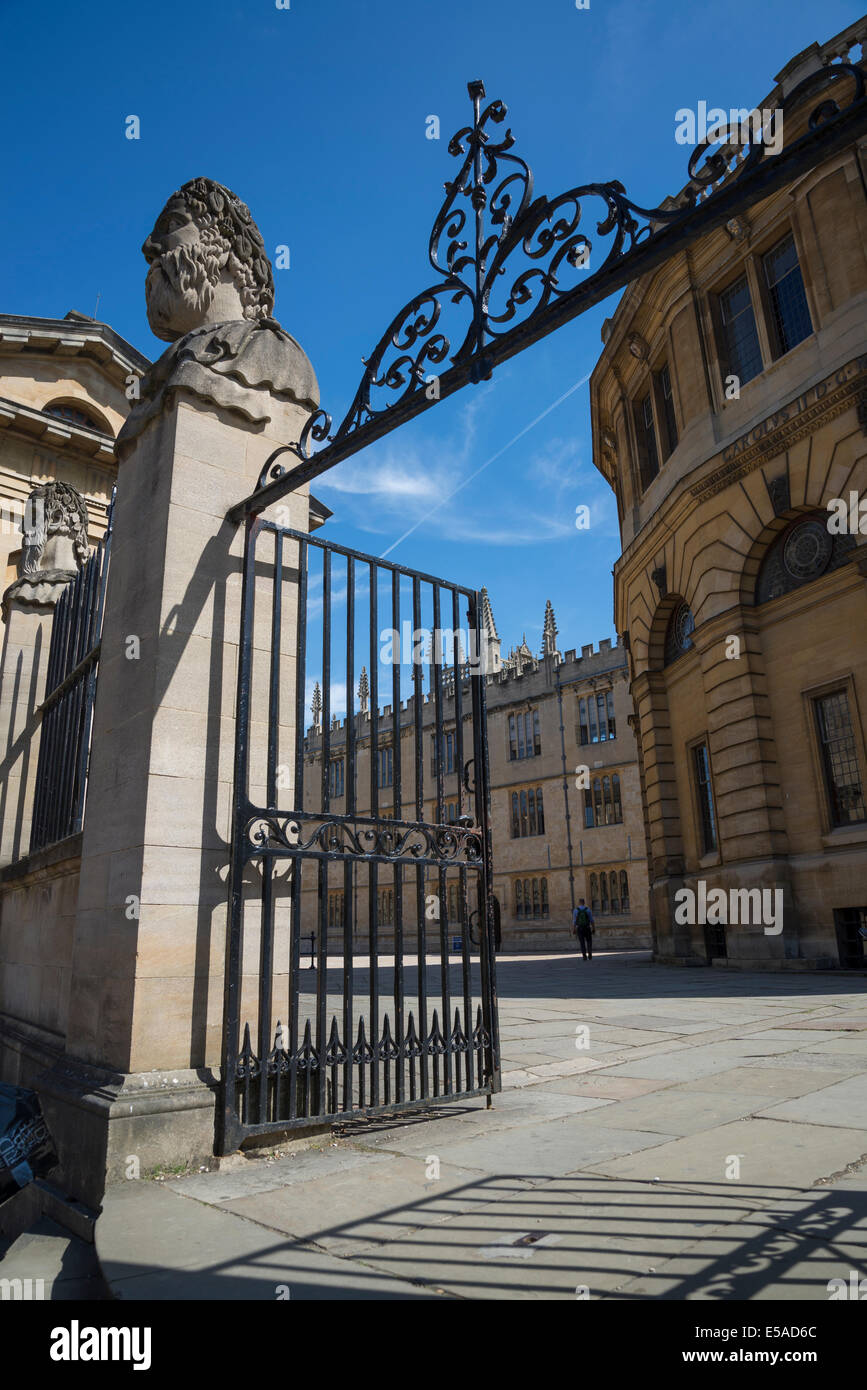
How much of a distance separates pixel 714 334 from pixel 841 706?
28.0 ft

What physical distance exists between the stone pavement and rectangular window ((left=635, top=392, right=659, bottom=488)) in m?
17.9

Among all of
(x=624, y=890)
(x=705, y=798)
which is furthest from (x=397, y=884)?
(x=624, y=890)

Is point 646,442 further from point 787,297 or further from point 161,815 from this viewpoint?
point 161,815

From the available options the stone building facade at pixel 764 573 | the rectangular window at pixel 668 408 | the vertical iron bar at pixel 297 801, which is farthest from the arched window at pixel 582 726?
the vertical iron bar at pixel 297 801

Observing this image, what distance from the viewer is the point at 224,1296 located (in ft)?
7.93

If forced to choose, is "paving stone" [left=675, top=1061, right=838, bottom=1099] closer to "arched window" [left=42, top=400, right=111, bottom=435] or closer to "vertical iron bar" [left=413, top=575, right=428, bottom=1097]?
"vertical iron bar" [left=413, top=575, right=428, bottom=1097]

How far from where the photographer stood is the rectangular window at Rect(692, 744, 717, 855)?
60.1 ft

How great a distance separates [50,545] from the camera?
10.1 m

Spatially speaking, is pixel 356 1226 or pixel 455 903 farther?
pixel 455 903

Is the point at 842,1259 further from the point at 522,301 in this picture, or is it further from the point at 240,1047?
the point at 522,301

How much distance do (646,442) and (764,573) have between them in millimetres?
6731

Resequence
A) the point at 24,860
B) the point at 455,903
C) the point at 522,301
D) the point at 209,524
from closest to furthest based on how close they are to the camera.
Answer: the point at 522,301
the point at 209,524
the point at 24,860
the point at 455,903

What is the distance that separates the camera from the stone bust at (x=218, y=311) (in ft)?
16.6

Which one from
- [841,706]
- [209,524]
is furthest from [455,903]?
[209,524]
